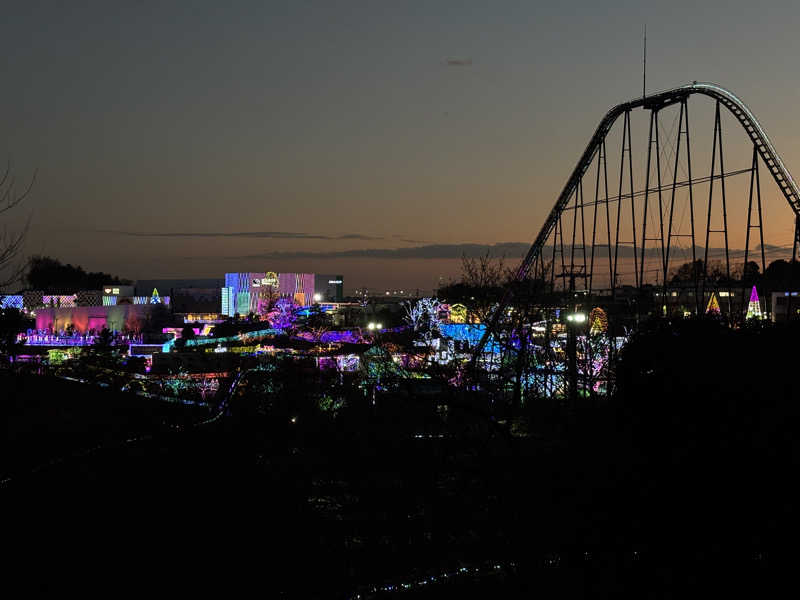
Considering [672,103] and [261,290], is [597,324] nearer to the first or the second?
[672,103]

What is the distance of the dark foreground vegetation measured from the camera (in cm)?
655

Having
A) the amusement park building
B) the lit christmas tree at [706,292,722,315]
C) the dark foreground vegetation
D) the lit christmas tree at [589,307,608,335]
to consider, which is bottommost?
the dark foreground vegetation

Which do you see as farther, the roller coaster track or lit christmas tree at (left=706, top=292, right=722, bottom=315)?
the roller coaster track

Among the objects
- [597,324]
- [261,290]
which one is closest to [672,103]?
[597,324]

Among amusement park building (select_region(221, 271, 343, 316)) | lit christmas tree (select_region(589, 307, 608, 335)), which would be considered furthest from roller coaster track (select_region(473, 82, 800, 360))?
amusement park building (select_region(221, 271, 343, 316))

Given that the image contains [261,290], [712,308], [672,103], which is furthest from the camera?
[261,290]

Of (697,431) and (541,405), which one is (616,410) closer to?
(697,431)

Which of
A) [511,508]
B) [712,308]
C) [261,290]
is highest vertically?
[261,290]

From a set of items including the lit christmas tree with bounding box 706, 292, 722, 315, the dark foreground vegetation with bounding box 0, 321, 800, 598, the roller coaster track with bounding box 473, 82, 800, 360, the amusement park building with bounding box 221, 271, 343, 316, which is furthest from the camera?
the amusement park building with bounding box 221, 271, 343, 316

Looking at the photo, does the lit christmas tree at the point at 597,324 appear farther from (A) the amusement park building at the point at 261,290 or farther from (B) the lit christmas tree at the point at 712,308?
(A) the amusement park building at the point at 261,290

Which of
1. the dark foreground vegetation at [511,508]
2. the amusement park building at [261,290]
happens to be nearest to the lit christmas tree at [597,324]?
the dark foreground vegetation at [511,508]

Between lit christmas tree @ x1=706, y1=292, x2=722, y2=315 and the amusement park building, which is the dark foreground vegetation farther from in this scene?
the amusement park building

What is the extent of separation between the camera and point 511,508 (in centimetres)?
838

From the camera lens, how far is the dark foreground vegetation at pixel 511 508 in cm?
655
